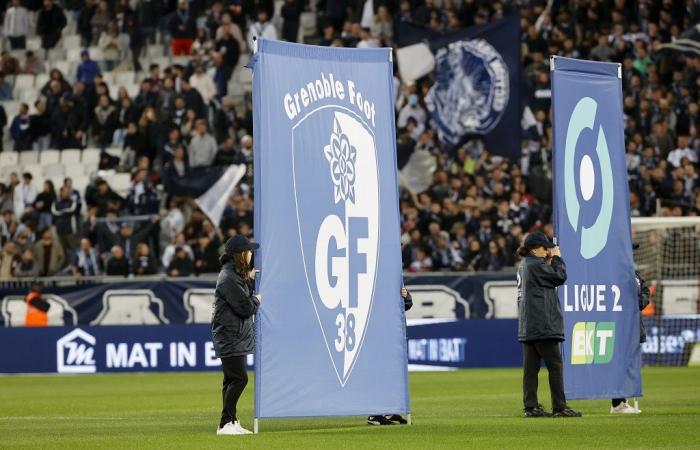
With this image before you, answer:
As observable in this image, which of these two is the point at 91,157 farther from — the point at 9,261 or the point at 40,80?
the point at 9,261

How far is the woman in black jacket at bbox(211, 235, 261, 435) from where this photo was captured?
674 inches

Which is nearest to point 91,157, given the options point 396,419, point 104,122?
point 104,122

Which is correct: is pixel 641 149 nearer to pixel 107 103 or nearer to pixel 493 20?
pixel 493 20

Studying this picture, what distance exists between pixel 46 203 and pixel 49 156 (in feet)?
13.8

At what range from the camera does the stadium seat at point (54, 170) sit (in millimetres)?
42688

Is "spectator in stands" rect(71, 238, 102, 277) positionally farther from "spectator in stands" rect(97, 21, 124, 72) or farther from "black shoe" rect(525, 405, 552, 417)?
"black shoe" rect(525, 405, 552, 417)

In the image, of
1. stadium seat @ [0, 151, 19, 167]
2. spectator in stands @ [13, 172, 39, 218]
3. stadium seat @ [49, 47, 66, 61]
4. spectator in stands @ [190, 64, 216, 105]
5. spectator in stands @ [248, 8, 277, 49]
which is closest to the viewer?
spectator in stands @ [13, 172, 39, 218]

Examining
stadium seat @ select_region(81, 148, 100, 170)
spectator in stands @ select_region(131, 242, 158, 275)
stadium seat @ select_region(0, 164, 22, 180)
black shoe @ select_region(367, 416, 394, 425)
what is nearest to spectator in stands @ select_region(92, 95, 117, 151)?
stadium seat @ select_region(81, 148, 100, 170)

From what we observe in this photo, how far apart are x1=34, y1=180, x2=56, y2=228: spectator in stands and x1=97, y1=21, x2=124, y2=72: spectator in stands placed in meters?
7.23

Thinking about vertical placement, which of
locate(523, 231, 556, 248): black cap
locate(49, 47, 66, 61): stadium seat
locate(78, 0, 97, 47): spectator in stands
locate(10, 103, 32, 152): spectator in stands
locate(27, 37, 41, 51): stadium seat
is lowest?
locate(523, 231, 556, 248): black cap

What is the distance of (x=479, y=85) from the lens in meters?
37.9

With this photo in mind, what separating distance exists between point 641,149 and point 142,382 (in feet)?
44.4

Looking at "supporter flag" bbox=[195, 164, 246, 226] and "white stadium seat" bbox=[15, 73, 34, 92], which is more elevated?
"white stadium seat" bbox=[15, 73, 34, 92]

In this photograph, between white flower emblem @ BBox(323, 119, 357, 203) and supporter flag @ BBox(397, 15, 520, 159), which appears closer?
white flower emblem @ BBox(323, 119, 357, 203)
